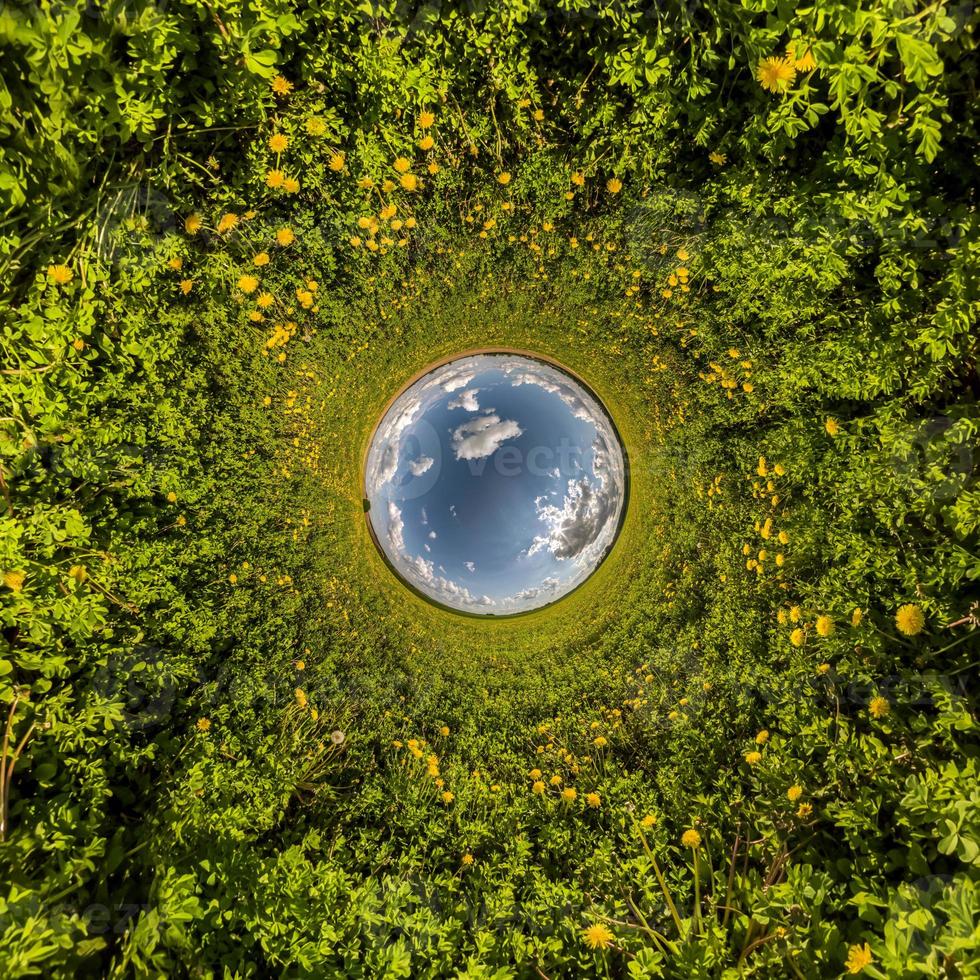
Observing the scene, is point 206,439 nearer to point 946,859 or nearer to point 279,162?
point 279,162

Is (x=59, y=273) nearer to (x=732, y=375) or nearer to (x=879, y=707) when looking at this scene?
(x=732, y=375)

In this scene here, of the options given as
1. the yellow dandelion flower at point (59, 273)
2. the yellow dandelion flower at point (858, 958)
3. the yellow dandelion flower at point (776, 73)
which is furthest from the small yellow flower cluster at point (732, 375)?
the yellow dandelion flower at point (59, 273)

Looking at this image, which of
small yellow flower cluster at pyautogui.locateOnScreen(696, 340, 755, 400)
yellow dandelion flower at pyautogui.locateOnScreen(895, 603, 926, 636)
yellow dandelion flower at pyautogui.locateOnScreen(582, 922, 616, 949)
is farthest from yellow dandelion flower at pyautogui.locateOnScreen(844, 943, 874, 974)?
small yellow flower cluster at pyautogui.locateOnScreen(696, 340, 755, 400)

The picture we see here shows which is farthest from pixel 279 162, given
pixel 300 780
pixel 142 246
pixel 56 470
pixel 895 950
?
pixel 895 950

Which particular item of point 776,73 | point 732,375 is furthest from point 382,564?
point 776,73

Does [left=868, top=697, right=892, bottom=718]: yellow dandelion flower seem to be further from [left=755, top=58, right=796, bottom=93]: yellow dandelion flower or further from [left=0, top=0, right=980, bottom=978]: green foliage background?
[left=755, top=58, right=796, bottom=93]: yellow dandelion flower

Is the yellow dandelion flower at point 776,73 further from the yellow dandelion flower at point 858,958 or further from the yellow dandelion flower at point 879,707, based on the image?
the yellow dandelion flower at point 858,958
